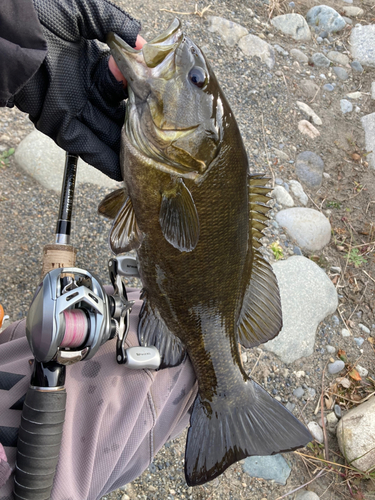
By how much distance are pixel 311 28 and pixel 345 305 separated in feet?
14.0

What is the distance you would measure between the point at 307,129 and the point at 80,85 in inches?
142

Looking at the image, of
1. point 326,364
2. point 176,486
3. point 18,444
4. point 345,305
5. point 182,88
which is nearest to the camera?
point 18,444

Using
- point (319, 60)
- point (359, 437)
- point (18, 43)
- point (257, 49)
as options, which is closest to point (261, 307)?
point (18, 43)

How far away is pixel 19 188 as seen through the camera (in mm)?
3178

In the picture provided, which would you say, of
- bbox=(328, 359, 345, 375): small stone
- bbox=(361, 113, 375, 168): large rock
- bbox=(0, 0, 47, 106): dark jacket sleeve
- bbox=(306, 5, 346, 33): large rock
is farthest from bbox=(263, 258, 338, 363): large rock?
bbox=(306, 5, 346, 33): large rock

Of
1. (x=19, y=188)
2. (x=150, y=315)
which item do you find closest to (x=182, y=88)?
(x=150, y=315)

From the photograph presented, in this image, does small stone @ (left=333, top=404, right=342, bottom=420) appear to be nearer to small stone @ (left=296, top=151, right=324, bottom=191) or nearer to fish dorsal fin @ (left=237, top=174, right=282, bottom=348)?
fish dorsal fin @ (left=237, top=174, right=282, bottom=348)

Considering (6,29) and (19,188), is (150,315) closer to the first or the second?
(6,29)

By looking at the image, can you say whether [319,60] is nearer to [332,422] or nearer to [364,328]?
[364,328]

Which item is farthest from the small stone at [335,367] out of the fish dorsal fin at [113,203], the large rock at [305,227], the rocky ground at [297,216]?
the fish dorsal fin at [113,203]

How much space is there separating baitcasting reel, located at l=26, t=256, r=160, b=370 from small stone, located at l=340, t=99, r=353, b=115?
481cm

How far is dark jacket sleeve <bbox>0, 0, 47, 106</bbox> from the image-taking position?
4.47 feet

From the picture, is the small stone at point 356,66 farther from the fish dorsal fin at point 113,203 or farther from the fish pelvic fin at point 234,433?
the fish pelvic fin at point 234,433

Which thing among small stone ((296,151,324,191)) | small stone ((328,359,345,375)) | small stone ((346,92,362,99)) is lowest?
small stone ((328,359,345,375))
